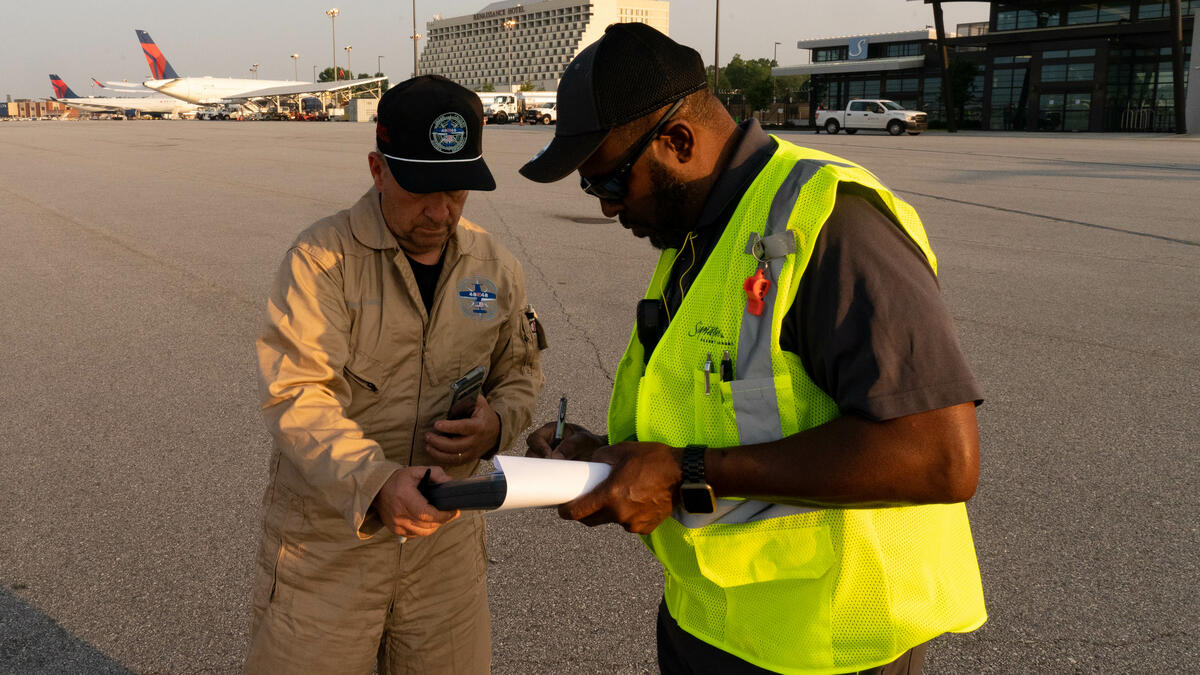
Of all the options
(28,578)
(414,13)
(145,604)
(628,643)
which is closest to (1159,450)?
(628,643)

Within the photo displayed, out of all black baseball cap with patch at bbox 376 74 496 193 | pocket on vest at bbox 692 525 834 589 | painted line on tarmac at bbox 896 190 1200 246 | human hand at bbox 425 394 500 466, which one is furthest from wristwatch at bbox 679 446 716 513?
painted line on tarmac at bbox 896 190 1200 246

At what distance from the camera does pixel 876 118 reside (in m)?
40.4

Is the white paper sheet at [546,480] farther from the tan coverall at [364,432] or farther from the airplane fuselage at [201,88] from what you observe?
the airplane fuselage at [201,88]

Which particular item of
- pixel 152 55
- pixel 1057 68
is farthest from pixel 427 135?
pixel 152 55

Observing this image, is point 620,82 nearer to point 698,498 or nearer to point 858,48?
point 698,498

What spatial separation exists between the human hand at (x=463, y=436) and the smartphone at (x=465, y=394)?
17mm

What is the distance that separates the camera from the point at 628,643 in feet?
11.3

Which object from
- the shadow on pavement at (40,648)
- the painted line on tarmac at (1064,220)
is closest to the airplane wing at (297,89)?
the painted line on tarmac at (1064,220)

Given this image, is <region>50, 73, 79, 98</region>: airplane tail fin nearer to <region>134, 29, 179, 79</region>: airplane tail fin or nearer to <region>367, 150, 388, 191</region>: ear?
<region>134, 29, 179, 79</region>: airplane tail fin

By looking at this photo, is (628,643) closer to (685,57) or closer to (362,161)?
(685,57)

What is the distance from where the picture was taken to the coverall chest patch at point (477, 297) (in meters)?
2.49

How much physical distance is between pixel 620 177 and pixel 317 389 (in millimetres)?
893

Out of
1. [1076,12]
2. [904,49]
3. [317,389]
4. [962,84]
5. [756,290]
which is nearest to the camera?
[756,290]

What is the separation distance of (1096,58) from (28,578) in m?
52.4
